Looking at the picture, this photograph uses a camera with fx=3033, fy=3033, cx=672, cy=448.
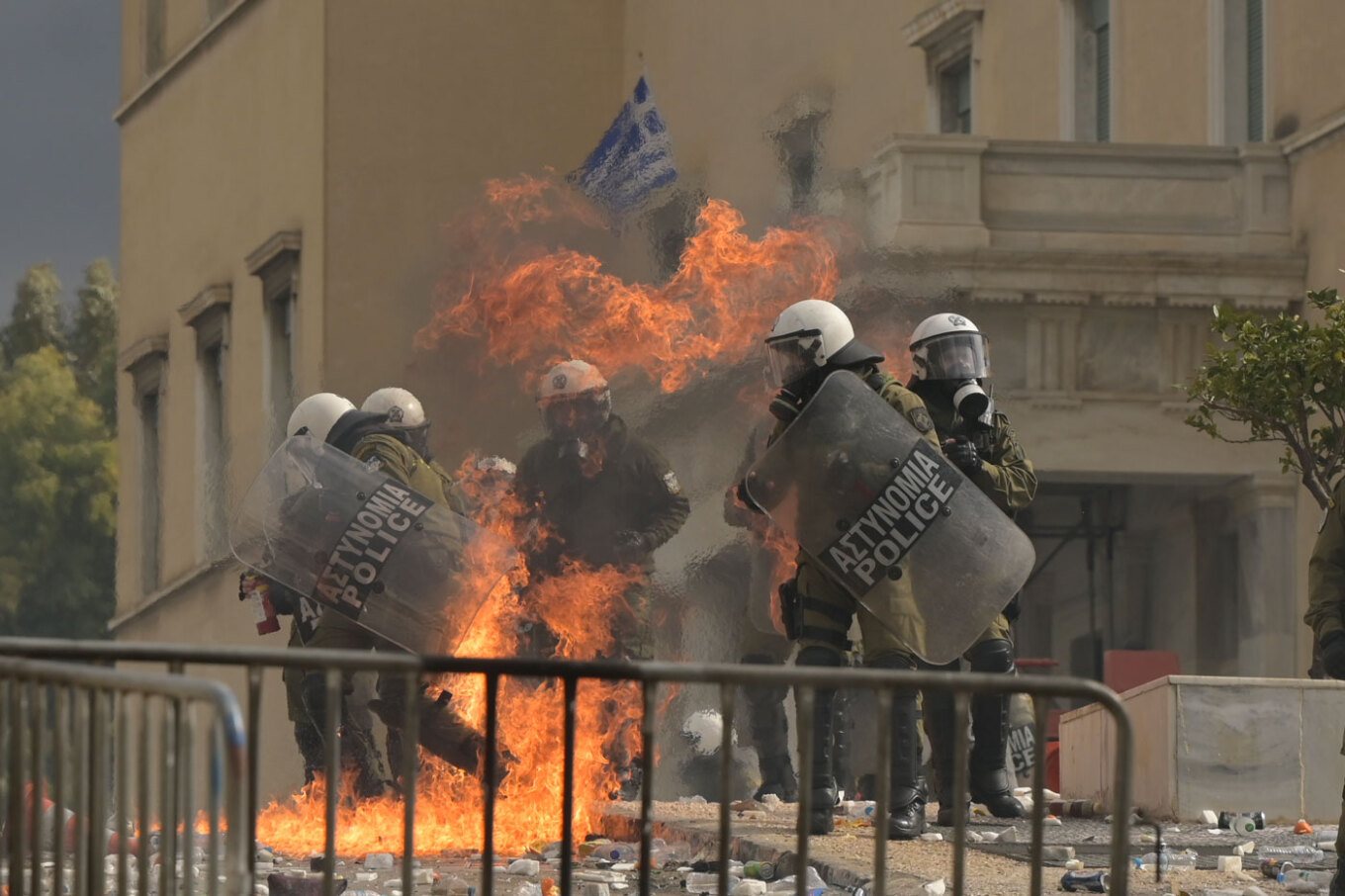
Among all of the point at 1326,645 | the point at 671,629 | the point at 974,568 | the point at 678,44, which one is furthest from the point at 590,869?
the point at 678,44

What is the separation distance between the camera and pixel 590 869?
10633mm

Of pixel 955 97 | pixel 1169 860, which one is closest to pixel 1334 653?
pixel 1169 860

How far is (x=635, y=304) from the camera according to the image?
14.4 meters

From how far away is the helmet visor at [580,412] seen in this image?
1322cm

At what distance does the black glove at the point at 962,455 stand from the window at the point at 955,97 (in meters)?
16.3

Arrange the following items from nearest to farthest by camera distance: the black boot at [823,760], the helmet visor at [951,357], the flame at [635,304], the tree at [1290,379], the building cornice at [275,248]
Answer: the black boot at [823,760]
the helmet visor at [951,357]
the flame at [635,304]
the tree at [1290,379]
the building cornice at [275,248]

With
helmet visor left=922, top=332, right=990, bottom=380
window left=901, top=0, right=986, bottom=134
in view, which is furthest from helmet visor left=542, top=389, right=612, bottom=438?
window left=901, top=0, right=986, bottom=134

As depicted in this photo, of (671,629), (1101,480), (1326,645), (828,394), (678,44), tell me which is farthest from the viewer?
(678,44)

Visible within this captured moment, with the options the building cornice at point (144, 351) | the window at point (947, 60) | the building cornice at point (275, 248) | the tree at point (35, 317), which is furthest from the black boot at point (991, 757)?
the tree at point (35, 317)

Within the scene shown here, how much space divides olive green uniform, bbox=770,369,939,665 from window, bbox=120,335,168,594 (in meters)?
24.2

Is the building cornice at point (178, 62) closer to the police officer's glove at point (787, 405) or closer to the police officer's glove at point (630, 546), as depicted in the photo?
the police officer's glove at point (630, 546)

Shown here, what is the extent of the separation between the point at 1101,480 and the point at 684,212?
161 inches

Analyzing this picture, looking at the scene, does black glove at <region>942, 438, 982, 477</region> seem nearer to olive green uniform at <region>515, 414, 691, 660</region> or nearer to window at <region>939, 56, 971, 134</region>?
olive green uniform at <region>515, 414, 691, 660</region>

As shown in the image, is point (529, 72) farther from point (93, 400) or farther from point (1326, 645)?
point (93, 400)
